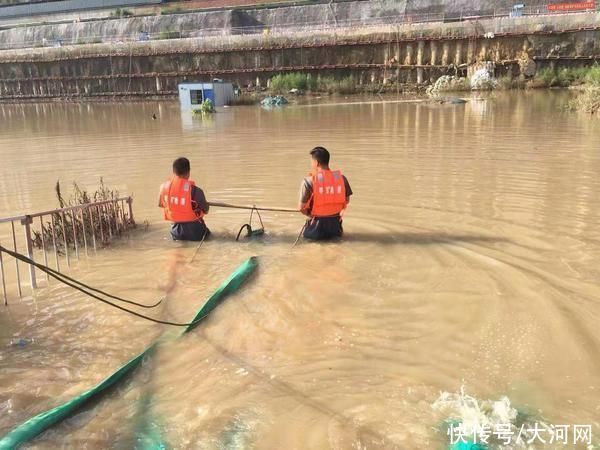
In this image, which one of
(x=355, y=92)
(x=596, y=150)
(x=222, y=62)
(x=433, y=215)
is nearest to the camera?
(x=433, y=215)

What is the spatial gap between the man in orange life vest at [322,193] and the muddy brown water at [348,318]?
0.39 meters

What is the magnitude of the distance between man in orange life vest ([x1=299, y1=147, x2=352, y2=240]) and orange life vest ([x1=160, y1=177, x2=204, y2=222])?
1.40 meters

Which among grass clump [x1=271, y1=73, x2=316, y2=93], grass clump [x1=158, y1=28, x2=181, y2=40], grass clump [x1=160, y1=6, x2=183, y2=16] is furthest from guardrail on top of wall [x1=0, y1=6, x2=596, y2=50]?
grass clump [x1=271, y1=73, x2=316, y2=93]

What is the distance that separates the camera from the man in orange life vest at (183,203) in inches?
266

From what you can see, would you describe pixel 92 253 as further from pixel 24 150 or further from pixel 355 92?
pixel 355 92

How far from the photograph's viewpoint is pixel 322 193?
21.8 feet

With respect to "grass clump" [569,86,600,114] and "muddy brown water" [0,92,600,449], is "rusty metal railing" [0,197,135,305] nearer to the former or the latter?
"muddy brown water" [0,92,600,449]

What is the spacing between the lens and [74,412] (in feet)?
11.8

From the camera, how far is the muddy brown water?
354 centimetres

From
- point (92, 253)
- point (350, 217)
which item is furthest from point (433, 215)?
point (92, 253)

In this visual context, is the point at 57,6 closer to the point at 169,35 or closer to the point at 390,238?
the point at 169,35

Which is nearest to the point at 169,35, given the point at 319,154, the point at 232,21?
the point at 232,21

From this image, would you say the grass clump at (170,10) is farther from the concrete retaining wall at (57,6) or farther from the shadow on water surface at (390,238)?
the shadow on water surface at (390,238)

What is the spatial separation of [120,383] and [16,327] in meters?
1.63
